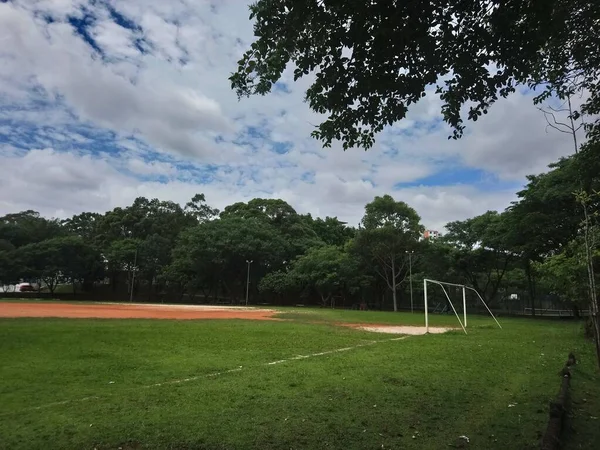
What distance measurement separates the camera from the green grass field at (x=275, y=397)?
183 inches

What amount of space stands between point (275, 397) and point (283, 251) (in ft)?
171

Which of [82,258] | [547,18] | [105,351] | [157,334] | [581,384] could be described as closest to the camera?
[547,18]

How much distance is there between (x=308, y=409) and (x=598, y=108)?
525cm

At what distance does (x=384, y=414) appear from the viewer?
552 centimetres

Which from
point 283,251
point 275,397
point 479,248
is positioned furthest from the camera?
point 283,251

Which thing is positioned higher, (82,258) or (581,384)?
(82,258)

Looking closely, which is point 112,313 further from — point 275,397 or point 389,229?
point 275,397

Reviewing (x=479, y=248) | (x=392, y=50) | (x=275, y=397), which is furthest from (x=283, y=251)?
(x=392, y=50)

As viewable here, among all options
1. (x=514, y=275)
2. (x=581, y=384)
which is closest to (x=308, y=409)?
(x=581, y=384)

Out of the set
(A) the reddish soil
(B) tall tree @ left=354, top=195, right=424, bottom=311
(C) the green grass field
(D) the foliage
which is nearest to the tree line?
(B) tall tree @ left=354, top=195, right=424, bottom=311

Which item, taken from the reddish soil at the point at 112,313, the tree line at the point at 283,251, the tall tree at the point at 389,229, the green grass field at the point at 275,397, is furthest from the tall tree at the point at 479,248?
the green grass field at the point at 275,397

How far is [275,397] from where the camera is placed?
6215 mm

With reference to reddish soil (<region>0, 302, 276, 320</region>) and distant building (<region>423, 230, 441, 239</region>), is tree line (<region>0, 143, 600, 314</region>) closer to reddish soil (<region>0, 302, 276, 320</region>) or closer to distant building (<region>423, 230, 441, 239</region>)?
distant building (<region>423, 230, 441, 239</region>)

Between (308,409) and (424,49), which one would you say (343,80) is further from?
(308,409)
